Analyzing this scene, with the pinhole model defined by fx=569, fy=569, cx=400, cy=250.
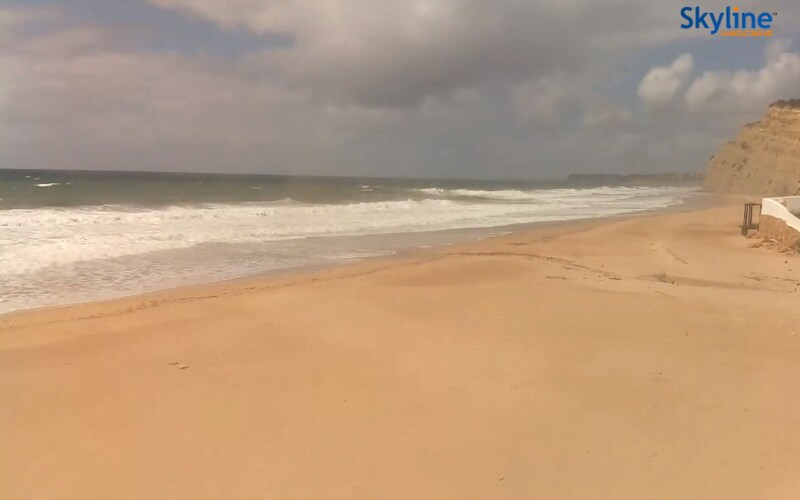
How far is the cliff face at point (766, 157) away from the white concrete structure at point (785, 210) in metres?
25.4

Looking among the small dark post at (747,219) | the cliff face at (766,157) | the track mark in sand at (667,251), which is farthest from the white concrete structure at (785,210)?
the cliff face at (766,157)

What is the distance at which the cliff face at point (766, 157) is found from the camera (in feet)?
150

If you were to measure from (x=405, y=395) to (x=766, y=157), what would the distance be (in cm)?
5893

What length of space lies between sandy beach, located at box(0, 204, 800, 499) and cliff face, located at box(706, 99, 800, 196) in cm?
3885

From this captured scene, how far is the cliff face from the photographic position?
45594 millimetres

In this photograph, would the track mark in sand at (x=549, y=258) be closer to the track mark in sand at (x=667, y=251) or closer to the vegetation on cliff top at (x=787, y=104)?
the track mark in sand at (x=667, y=251)

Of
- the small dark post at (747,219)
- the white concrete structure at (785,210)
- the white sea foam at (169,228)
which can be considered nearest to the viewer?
the white sea foam at (169,228)

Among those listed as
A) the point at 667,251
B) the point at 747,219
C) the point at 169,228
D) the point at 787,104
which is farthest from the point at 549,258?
the point at 787,104

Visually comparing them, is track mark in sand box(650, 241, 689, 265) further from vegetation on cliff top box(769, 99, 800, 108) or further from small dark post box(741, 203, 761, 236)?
vegetation on cliff top box(769, 99, 800, 108)

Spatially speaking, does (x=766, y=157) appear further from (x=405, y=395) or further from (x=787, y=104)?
(x=405, y=395)

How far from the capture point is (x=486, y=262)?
12.4 meters

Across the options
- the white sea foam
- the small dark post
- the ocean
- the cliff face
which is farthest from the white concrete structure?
the cliff face

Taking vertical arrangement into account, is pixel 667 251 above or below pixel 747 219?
below

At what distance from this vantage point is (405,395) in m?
4.75
